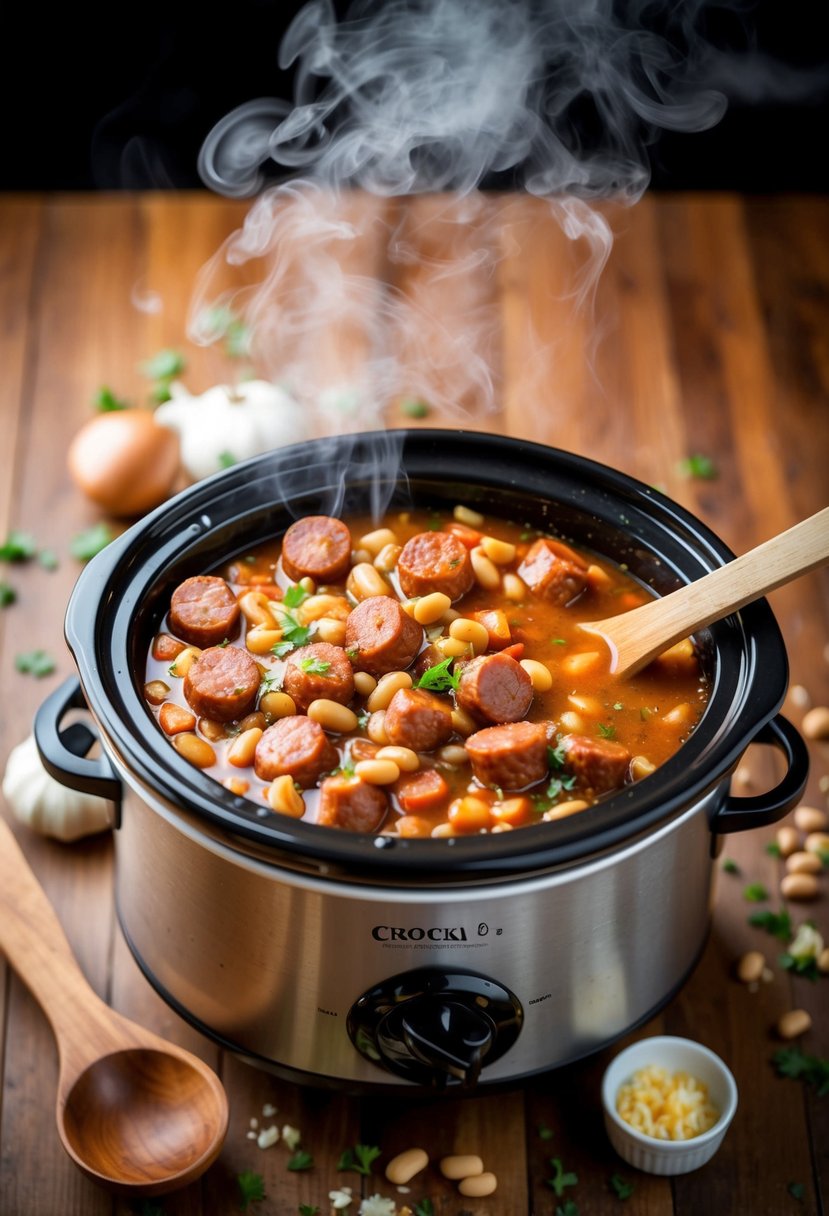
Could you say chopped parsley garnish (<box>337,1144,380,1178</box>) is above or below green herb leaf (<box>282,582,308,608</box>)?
below

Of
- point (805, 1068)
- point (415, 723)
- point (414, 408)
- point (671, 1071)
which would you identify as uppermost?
point (415, 723)

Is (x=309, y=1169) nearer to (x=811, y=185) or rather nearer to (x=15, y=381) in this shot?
(x=15, y=381)

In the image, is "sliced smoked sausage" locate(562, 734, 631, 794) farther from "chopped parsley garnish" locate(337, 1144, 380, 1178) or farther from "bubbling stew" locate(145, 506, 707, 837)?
"chopped parsley garnish" locate(337, 1144, 380, 1178)

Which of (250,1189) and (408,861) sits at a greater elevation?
(408,861)

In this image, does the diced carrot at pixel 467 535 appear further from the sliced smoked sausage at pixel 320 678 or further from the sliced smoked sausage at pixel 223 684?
the sliced smoked sausage at pixel 223 684

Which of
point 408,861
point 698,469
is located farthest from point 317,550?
point 698,469

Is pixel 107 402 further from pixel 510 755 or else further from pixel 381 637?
pixel 510 755

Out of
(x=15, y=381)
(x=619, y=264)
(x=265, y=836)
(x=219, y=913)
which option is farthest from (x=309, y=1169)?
(x=619, y=264)

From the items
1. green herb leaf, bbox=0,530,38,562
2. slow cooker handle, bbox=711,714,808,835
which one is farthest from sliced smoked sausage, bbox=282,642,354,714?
green herb leaf, bbox=0,530,38,562
